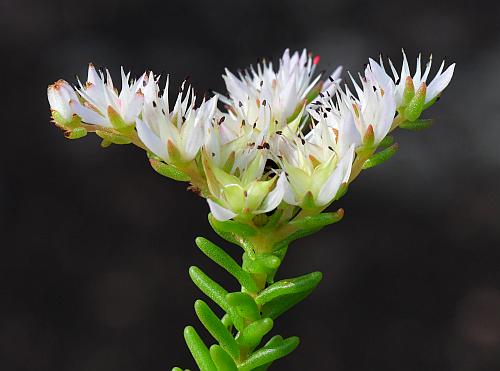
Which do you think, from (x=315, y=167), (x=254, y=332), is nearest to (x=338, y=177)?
(x=315, y=167)

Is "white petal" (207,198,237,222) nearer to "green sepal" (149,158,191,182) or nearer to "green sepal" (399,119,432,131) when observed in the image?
"green sepal" (149,158,191,182)

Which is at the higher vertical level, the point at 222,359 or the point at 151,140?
the point at 151,140

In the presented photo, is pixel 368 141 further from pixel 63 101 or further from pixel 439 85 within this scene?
pixel 63 101

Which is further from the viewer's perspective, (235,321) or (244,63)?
(244,63)
